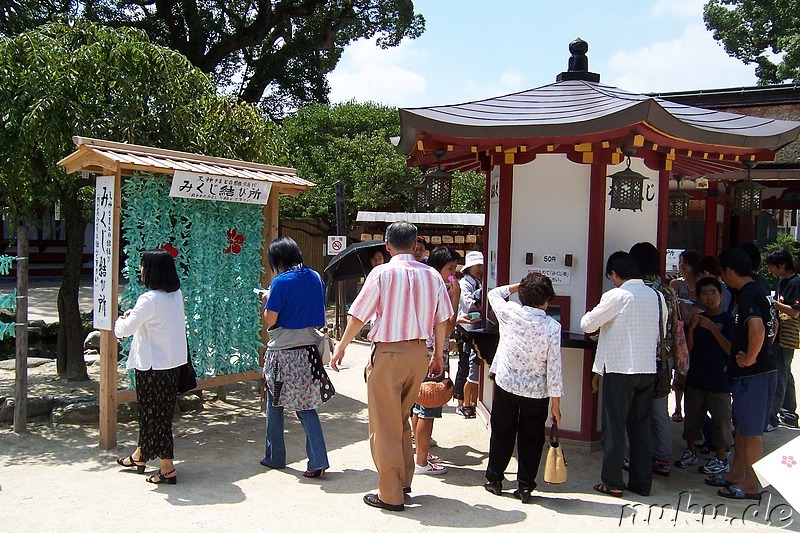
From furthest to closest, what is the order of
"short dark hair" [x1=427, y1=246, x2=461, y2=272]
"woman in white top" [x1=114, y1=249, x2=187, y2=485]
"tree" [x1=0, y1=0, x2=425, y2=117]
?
"tree" [x1=0, y1=0, x2=425, y2=117]
"short dark hair" [x1=427, y1=246, x2=461, y2=272]
"woman in white top" [x1=114, y1=249, x2=187, y2=485]

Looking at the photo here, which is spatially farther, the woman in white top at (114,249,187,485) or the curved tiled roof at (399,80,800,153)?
the curved tiled roof at (399,80,800,153)

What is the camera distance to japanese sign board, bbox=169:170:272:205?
585 cm

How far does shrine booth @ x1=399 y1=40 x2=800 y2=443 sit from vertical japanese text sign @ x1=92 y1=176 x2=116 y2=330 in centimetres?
257

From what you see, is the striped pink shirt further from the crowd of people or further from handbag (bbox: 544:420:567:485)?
handbag (bbox: 544:420:567:485)

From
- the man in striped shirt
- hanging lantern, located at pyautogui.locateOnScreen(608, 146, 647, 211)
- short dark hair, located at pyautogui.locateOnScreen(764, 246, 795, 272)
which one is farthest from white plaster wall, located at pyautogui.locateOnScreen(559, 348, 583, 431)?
short dark hair, located at pyautogui.locateOnScreen(764, 246, 795, 272)

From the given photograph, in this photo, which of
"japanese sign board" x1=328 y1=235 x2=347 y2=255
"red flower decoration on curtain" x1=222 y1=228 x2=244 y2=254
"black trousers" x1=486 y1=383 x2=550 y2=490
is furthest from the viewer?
"japanese sign board" x1=328 y1=235 x2=347 y2=255

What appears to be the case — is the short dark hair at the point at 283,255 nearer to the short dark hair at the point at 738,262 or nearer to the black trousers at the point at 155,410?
the black trousers at the point at 155,410

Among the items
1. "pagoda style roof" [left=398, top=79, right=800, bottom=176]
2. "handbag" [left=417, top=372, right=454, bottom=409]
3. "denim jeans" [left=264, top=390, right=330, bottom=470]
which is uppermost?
"pagoda style roof" [left=398, top=79, right=800, bottom=176]

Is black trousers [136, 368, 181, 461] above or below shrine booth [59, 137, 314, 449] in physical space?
below

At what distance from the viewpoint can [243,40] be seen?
1888cm

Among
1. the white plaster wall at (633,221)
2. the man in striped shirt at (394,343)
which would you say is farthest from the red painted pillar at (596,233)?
the man in striped shirt at (394,343)

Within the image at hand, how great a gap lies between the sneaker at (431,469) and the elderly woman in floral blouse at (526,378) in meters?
0.60

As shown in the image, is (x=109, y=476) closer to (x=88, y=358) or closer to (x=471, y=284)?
(x=471, y=284)

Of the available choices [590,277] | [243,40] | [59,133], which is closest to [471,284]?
[590,277]
